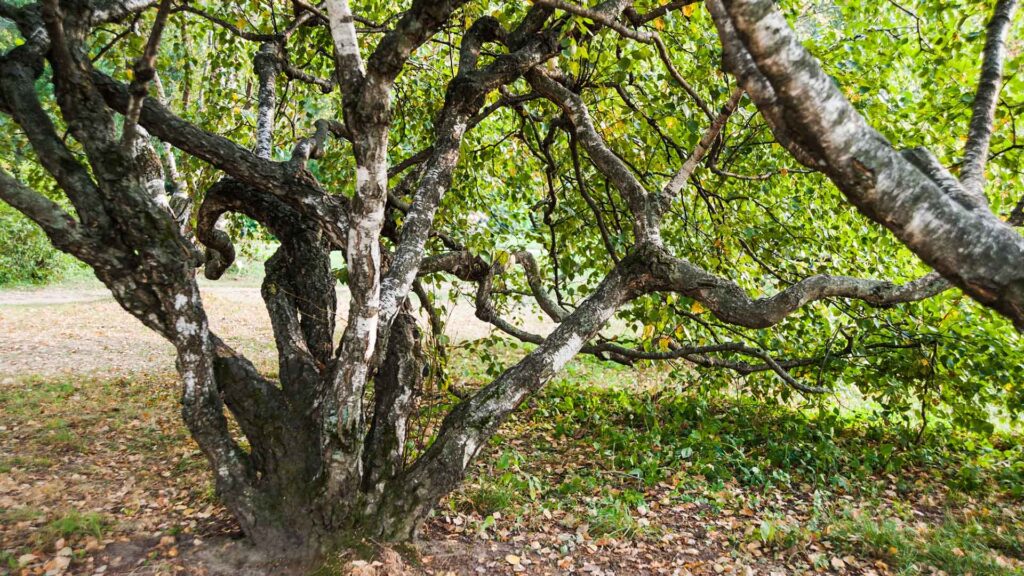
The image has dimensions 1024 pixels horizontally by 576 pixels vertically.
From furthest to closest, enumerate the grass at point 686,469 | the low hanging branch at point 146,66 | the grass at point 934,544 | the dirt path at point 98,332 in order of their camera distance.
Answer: the dirt path at point 98,332 < the grass at point 686,469 < the grass at point 934,544 < the low hanging branch at point 146,66

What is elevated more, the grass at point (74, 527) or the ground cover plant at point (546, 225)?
the ground cover plant at point (546, 225)

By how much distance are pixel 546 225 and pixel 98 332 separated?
11.1 meters

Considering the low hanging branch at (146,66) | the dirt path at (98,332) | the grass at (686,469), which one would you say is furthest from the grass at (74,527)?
the dirt path at (98,332)

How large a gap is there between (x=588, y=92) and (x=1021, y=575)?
525 centimetres

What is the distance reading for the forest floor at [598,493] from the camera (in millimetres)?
4035

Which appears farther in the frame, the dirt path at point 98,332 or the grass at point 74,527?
the dirt path at point 98,332

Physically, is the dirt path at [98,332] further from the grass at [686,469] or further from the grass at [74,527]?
the grass at [74,527]

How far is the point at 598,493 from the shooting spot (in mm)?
5312

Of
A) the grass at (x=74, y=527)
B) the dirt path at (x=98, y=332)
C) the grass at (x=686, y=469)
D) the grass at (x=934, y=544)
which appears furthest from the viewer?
the dirt path at (x=98, y=332)

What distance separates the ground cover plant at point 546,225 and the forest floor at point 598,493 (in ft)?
0.29

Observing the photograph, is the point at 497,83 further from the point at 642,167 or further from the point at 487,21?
the point at 642,167

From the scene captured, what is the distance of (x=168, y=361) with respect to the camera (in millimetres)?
10594

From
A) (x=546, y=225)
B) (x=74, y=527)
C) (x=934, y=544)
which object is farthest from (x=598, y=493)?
(x=74, y=527)

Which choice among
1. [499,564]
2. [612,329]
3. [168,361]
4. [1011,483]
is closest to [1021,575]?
[1011,483]
